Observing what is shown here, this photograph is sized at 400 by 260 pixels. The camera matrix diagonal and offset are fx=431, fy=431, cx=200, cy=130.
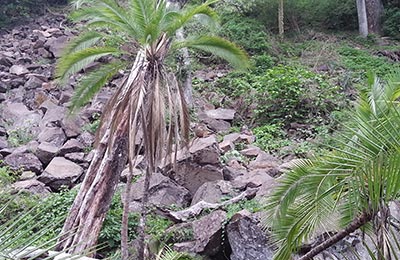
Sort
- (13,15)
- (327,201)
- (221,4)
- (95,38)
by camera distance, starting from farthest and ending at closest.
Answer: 1. (13,15)
2. (221,4)
3. (95,38)
4. (327,201)

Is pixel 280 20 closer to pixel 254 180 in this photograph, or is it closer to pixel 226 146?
pixel 226 146

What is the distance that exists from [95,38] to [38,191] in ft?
11.0

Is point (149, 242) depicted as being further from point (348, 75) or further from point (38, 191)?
point (348, 75)

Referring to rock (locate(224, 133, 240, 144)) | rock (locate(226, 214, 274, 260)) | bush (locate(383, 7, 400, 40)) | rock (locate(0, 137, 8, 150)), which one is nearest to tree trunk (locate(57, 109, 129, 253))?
rock (locate(226, 214, 274, 260))

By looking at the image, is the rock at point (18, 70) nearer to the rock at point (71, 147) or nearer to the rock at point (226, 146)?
the rock at point (71, 147)

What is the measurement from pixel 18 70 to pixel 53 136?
5309mm

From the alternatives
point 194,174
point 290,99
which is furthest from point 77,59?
point 290,99

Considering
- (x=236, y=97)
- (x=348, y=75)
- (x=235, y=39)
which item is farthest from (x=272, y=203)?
(x=235, y=39)

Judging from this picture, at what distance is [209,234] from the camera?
5.97 m

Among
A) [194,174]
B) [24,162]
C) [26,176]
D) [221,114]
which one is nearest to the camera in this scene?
[194,174]

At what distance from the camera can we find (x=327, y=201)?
4.14 m

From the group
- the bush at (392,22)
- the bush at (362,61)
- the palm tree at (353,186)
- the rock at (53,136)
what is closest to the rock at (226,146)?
the rock at (53,136)

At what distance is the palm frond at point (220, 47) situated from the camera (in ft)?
20.9

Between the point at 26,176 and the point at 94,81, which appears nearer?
the point at 94,81
